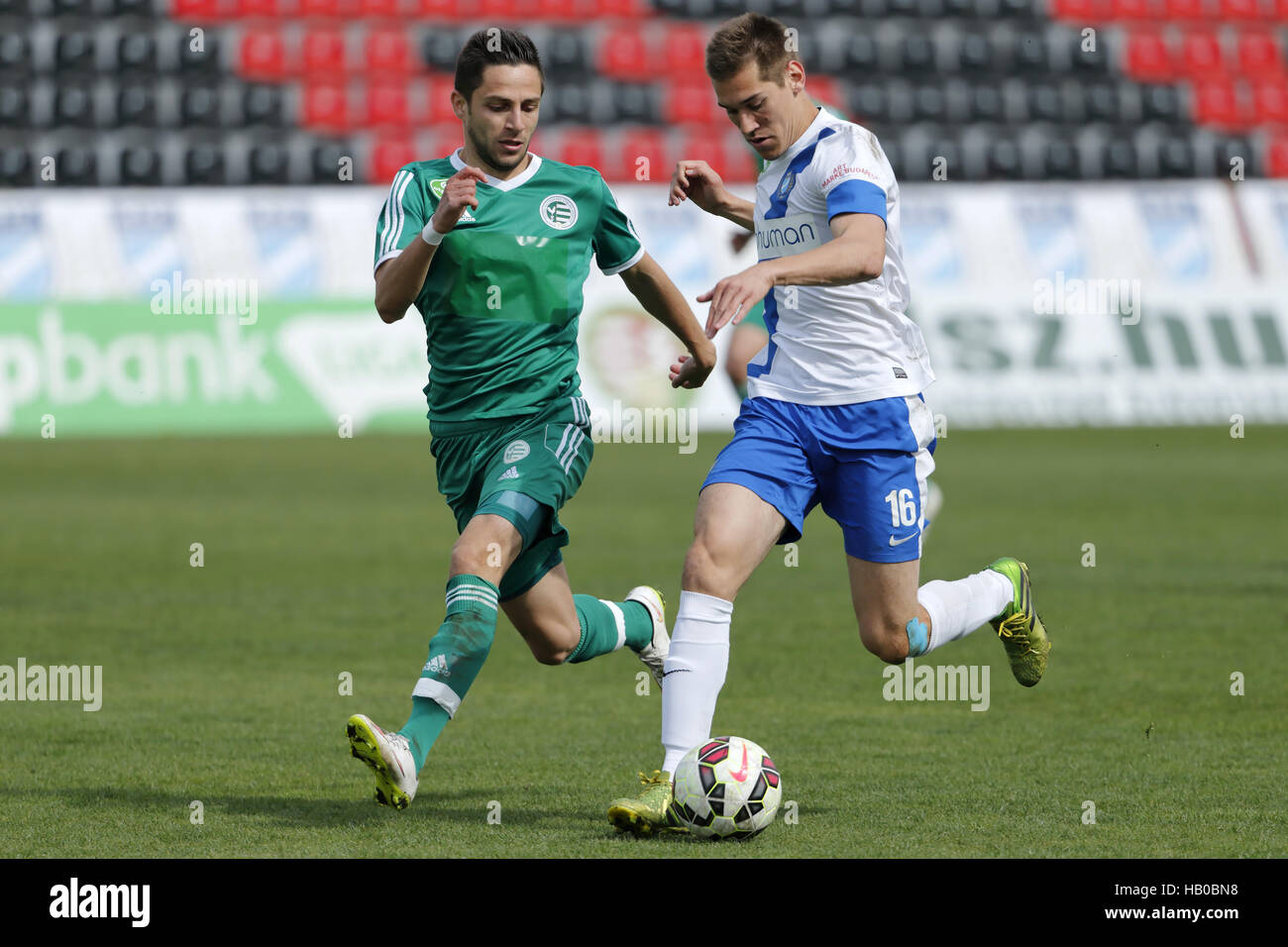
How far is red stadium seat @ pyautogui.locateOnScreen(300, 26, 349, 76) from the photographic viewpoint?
24203 millimetres

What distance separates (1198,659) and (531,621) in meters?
3.45

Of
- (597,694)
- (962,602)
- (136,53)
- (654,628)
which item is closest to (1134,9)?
(136,53)

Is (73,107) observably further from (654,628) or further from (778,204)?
(778,204)

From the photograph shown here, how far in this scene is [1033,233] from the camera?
20.5m

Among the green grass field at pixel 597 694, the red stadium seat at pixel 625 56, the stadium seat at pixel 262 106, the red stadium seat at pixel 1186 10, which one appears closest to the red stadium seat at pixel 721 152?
the red stadium seat at pixel 625 56

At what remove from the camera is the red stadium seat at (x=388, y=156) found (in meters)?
23.0

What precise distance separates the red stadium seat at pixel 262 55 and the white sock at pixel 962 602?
1976 cm

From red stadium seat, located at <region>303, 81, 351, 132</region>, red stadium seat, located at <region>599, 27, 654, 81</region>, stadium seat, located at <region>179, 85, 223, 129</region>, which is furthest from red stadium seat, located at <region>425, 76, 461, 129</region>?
stadium seat, located at <region>179, 85, 223, 129</region>

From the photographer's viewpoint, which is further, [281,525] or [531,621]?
[281,525]

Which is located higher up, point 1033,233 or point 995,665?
point 1033,233

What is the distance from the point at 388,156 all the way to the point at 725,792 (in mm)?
19633

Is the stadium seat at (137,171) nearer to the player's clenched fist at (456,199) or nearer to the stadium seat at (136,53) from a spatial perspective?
the stadium seat at (136,53)

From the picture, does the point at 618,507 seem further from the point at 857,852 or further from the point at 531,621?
the point at 857,852

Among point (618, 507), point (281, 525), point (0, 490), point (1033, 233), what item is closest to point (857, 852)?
point (281, 525)
